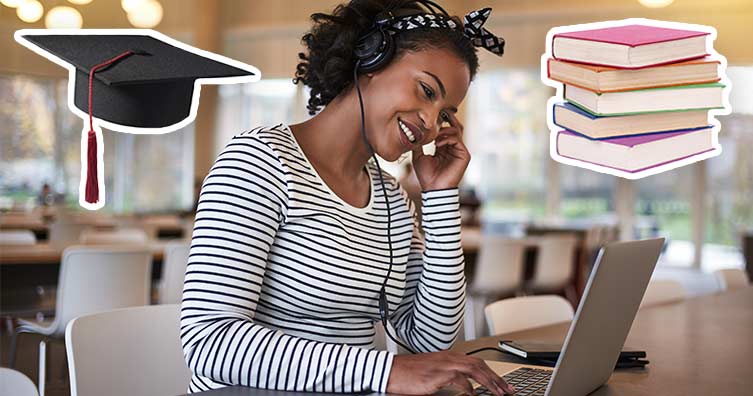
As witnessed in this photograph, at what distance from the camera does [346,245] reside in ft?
4.44

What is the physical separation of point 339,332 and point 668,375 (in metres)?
0.52

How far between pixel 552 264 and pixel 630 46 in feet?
14.8

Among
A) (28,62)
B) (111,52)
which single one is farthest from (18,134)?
(111,52)

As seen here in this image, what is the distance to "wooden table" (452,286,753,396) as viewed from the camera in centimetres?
131

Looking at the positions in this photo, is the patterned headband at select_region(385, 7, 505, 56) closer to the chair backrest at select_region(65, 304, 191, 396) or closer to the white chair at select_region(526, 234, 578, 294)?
the chair backrest at select_region(65, 304, 191, 396)

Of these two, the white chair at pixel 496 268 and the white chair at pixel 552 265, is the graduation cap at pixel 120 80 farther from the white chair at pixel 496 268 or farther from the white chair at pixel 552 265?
the white chair at pixel 552 265

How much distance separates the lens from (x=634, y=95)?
4.27 feet

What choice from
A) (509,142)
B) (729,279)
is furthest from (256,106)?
(729,279)

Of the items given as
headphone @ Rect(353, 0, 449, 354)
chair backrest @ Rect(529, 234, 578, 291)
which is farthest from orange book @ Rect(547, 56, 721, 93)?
chair backrest @ Rect(529, 234, 578, 291)

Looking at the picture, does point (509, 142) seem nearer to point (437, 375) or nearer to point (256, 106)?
point (256, 106)

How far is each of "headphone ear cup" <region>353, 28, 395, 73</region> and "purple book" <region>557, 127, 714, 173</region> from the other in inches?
12.4

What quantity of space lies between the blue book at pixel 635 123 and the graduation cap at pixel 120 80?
762 mm

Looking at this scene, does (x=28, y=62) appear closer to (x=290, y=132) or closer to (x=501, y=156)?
(x=501, y=156)

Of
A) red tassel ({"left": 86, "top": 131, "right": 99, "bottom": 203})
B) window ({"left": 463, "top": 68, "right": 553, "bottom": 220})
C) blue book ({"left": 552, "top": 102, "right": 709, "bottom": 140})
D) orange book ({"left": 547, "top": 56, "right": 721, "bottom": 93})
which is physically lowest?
red tassel ({"left": 86, "top": 131, "right": 99, "bottom": 203})
